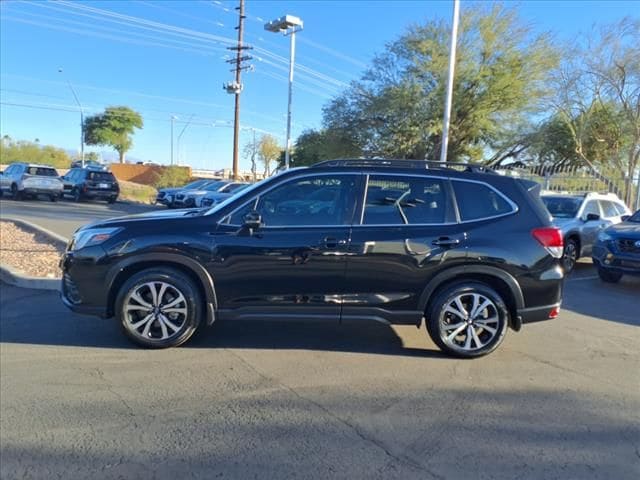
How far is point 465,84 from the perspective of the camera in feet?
82.6

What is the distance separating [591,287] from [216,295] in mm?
7052

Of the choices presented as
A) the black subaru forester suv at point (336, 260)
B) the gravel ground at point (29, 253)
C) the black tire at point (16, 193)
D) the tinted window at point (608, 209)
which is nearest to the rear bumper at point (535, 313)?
the black subaru forester suv at point (336, 260)

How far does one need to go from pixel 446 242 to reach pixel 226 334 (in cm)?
245

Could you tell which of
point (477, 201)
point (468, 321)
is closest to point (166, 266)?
point (468, 321)

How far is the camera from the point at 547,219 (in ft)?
15.9

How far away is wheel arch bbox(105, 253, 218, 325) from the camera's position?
458 centimetres

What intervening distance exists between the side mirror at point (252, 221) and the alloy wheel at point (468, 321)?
1931mm

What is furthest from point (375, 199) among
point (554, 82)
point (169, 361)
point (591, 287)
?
point (554, 82)

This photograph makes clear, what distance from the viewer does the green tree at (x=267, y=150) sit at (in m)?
69.1

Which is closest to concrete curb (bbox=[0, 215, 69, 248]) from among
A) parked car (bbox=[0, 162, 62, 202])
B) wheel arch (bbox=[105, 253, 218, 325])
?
wheel arch (bbox=[105, 253, 218, 325])

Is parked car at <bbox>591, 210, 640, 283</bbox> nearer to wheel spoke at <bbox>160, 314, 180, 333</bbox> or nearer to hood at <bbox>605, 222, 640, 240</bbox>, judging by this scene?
hood at <bbox>605, 222, 640, 240</bbox>

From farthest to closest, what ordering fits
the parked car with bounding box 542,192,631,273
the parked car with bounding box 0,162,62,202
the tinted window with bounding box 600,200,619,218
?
the parked car with bounding box 0,162,62,202 → the tinted window with bounding box 600,200,619,218 → the parked car with bounding box 542,192,631,273

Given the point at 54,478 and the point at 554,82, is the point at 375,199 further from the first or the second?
the point at 554,82

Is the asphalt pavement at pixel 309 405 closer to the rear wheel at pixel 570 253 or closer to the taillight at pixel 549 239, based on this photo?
the taillight at pixel 549 239
